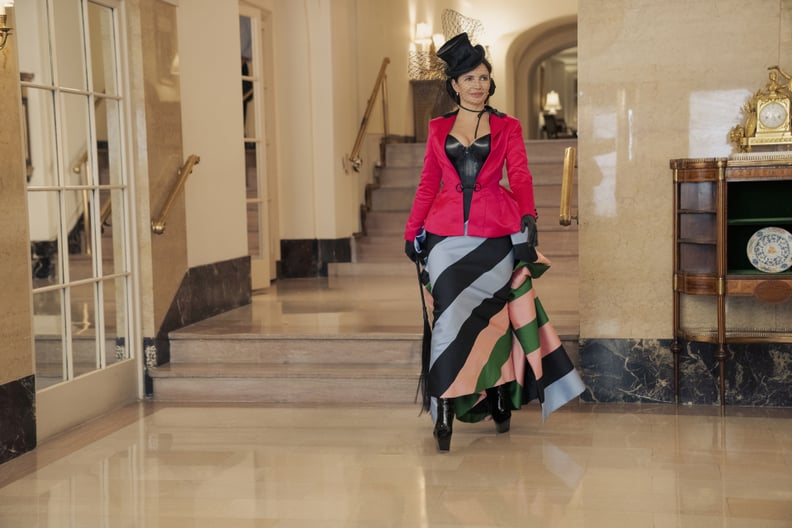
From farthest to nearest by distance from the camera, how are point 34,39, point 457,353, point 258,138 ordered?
point 258,138 → point 34,39 → point 457,353

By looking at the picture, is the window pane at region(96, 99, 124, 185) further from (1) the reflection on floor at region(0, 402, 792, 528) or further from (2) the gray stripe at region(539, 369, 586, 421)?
(2) the gray stripe at region(539, 369, 586, 421)

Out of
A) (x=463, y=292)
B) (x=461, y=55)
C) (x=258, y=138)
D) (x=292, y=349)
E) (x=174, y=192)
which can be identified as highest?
(x=461, y=55)

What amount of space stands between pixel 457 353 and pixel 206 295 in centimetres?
256

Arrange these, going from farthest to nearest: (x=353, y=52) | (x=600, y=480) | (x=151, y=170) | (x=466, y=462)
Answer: (x=353, y=52)
(x=151, y=170)
(x=466, y=462)
(x=600, y=480)

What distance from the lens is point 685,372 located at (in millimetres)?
5297

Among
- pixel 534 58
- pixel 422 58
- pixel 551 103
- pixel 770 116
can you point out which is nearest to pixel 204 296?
pixel 770 116

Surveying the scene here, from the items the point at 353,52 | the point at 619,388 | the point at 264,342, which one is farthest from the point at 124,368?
the point at 353,52

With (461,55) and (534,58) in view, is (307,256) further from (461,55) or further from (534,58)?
(534,58)

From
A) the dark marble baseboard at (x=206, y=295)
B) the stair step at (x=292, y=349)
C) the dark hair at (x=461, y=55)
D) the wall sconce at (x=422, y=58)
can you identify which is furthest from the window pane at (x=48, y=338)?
the wall sconce at (x=422, y=58)

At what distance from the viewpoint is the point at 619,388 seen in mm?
5363

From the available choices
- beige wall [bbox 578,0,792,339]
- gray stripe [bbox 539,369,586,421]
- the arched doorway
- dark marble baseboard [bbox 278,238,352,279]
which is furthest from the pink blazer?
the arched doorway

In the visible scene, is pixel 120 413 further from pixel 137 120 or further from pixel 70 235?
pixel 137 120

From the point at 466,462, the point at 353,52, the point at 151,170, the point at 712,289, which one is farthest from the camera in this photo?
the point at 353,52

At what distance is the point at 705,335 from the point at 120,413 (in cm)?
300
